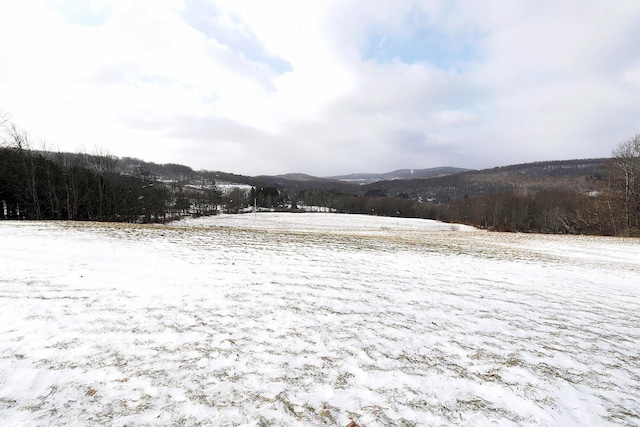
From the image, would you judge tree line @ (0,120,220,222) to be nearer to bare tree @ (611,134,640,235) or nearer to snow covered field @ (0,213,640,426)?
snow covered field @ (0,213,640,426)

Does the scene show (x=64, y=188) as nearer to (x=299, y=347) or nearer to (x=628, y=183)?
(x=299, y=347)

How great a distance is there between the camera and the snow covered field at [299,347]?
329cm

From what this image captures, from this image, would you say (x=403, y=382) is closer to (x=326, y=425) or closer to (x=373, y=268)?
(x=326, y=425)

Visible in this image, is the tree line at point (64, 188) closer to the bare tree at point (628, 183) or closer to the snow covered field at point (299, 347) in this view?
the snow covered field at point (299, 347)

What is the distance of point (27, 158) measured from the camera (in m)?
37.0

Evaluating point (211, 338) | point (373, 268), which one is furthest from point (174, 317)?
point (373, 268)

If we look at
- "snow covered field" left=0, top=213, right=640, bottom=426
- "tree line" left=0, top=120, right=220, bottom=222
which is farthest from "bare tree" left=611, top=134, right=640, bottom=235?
"tree line" left=0, top=120, right=220, bottom=222

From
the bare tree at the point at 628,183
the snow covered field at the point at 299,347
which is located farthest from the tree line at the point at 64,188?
the bare tree at the point at 628,183

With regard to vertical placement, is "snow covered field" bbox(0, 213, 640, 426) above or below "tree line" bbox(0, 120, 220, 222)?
below

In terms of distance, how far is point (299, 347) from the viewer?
4.64 meters

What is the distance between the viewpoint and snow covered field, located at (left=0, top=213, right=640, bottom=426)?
10.8 ft

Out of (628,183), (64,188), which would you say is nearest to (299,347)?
(628,183)

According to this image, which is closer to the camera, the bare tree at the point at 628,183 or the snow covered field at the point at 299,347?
the snow covered field at the point at 299,347

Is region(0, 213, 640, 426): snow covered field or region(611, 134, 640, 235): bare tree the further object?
region(611, 134, 640, 235): bare tree
